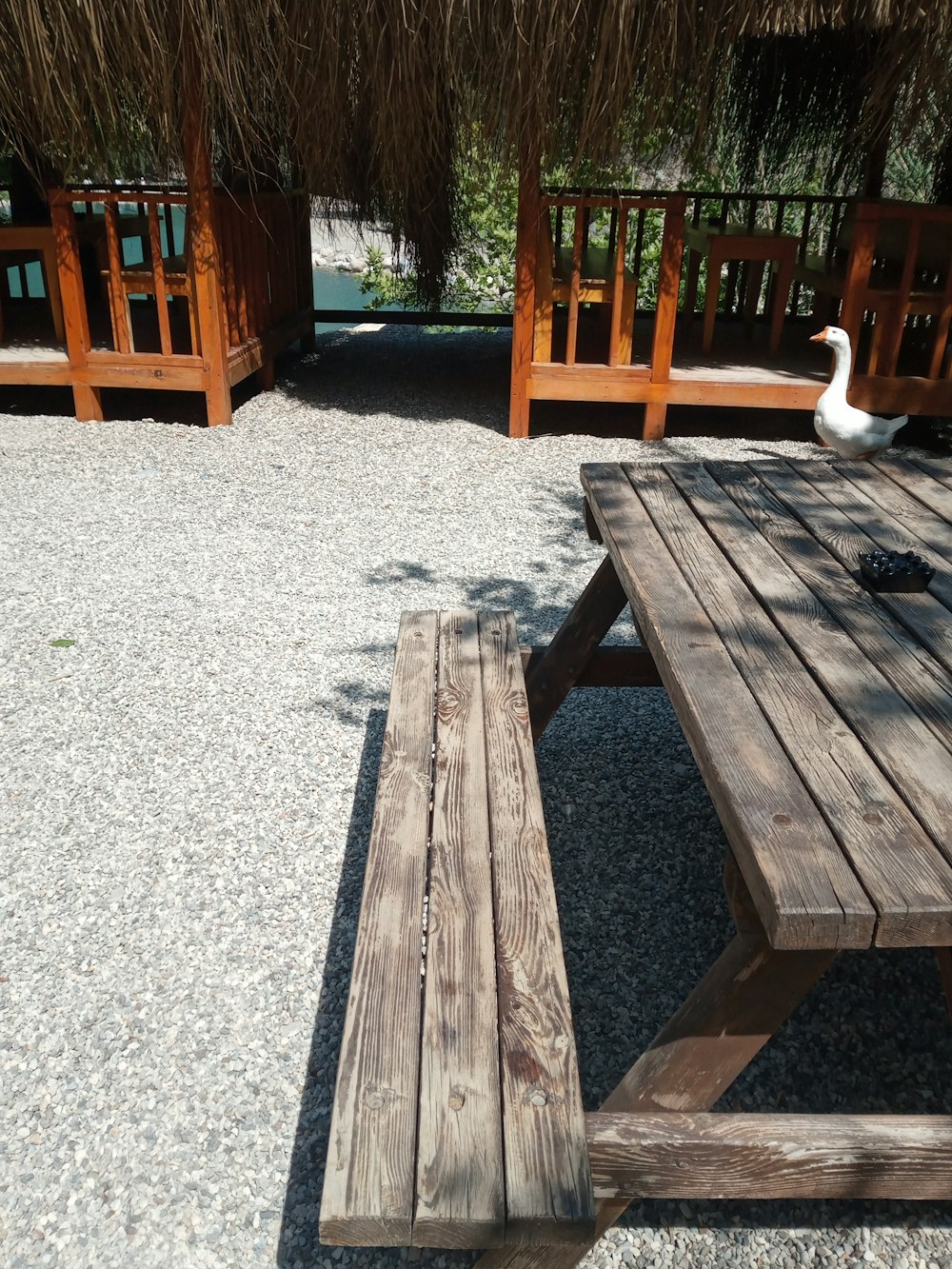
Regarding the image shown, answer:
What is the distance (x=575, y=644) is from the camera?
284 centimetres

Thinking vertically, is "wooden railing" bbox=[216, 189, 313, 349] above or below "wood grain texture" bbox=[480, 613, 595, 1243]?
above

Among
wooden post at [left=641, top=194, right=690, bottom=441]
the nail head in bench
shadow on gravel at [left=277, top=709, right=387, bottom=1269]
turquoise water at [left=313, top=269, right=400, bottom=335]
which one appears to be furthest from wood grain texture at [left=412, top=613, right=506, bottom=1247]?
turquoise water at [left=313, top=269, right=400, bottom=335]

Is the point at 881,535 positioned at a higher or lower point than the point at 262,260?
lower

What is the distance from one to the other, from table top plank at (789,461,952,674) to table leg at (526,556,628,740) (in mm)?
581

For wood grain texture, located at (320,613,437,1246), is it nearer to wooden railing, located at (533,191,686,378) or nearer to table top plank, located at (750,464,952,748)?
table top plank, located at (750,464,952,748)

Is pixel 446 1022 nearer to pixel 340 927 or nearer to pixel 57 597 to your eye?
pixel 340 927

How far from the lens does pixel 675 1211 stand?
170 cm

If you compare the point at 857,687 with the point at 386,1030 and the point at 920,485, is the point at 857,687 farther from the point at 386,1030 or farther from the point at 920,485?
the point at 920,485

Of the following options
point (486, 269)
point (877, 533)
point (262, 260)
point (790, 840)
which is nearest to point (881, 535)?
point (877, 533)

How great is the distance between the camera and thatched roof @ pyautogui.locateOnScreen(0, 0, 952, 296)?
4.94 metres

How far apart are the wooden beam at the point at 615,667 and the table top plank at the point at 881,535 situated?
663mm

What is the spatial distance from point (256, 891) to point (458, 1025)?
1.14 metres

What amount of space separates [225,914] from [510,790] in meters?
0.82

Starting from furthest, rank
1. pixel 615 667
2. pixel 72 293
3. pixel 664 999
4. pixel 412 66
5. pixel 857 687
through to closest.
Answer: pixel 72 293, pixel 412 66, pixel 615 667, pixel 664 999, pixel 857 687
